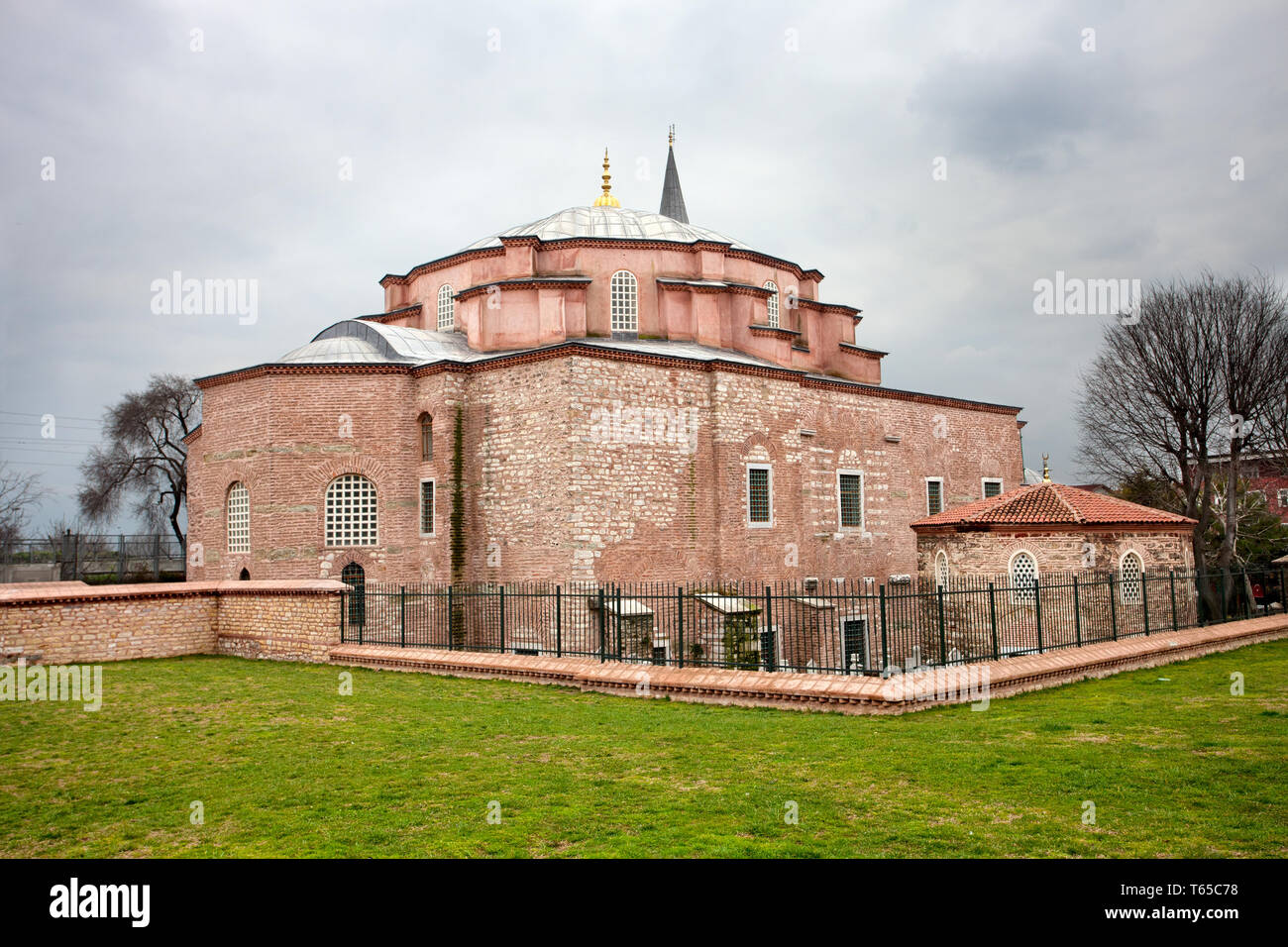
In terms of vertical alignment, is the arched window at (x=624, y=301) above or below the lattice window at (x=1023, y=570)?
above

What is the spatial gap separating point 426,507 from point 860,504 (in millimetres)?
12309

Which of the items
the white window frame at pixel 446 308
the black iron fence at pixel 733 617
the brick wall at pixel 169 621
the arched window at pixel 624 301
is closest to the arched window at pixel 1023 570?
the black iron fence at pixel 733 617

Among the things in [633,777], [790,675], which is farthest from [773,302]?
[633,777]

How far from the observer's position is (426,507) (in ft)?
66.1

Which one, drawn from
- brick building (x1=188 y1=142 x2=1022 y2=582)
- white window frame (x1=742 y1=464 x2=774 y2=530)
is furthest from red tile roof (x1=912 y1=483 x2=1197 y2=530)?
brick building (x1=188 y1=142 x2=1022 y2=582)

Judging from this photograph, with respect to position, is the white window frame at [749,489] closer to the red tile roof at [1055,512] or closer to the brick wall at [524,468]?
the brick wall at [524,468]

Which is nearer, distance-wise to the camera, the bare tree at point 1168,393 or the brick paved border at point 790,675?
the brick paved border at point 790,675

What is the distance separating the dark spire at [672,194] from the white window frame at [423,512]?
2029cm

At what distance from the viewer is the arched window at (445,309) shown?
80.3 ft

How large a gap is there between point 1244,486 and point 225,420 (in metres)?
34.5

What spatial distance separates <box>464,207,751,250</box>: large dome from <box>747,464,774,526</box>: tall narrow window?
6.75 meters

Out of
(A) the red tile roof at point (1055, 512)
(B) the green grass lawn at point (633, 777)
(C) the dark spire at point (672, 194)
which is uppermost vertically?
(C) the dark spire at point (672, 194)

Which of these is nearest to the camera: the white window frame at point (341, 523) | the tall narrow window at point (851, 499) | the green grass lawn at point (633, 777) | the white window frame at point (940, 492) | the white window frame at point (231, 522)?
the green grass lawn at point (633, 777)
